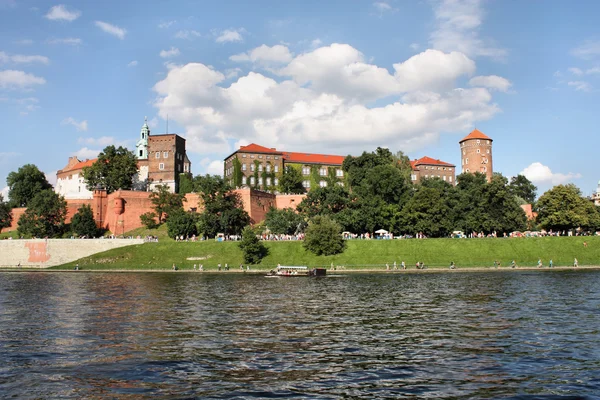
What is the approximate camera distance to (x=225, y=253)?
2352 inches

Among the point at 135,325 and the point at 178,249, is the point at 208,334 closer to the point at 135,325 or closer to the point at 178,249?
the point at 135,325

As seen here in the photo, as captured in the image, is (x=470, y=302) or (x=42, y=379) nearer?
(x=42, y=379)

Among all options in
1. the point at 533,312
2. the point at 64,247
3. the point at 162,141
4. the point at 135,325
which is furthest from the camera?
the point at 162,141

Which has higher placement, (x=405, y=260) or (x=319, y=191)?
(x=319, y=191)

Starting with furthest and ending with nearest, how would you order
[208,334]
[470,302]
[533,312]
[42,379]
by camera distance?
1. [470,302]
2. [533,312]
3. [208,334]
4. [42,379]

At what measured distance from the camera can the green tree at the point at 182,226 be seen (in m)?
68.1

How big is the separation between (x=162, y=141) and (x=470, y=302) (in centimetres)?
8008

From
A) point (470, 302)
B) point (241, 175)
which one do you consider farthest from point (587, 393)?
point (241, 175)

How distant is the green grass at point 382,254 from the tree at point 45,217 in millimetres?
14672

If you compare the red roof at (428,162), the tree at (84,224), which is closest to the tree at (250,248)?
the tree at (84,224)

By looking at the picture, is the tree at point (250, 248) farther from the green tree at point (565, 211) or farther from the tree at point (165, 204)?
the green tree at point (565, 211)

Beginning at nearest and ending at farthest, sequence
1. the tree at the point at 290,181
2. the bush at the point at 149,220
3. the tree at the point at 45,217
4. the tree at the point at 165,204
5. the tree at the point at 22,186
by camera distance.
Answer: the tree at the point at 45,217 → the bush at the point at 149,220 → the tree at the point at 165,204 → the tree at the point at 22,186 → the tree at the point at 290,181

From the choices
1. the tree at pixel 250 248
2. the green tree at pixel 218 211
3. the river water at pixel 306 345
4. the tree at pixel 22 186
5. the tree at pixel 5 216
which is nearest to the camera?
the river water at pixel 306 345

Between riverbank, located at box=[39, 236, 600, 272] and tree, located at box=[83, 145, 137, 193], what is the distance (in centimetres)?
2551
